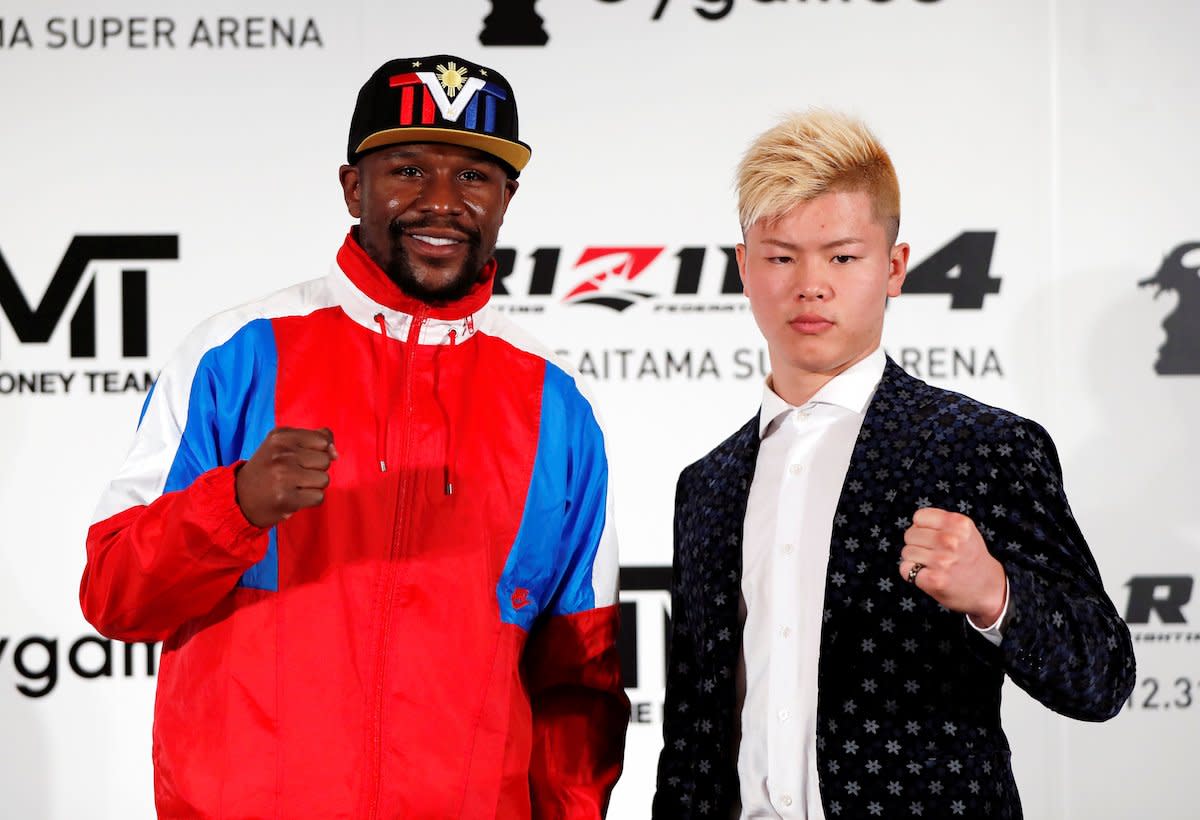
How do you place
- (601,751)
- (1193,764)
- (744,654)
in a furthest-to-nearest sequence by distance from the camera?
1. (1193,764)
2. (601,751)
3. (744,654)

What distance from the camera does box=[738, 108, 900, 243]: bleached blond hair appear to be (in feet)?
5.16

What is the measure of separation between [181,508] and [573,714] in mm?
652

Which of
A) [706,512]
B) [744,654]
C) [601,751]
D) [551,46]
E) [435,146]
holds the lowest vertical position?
[601,751]

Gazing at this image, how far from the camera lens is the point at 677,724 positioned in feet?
5.29

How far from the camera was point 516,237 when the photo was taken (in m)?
2.77

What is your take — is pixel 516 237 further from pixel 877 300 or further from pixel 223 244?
pixel 877 300

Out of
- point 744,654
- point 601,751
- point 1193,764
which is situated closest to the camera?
point 744,654

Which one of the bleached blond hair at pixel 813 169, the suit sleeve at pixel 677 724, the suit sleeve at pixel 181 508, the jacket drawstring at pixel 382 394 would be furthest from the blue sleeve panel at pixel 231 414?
the bleached blond hair at pixel 813 169

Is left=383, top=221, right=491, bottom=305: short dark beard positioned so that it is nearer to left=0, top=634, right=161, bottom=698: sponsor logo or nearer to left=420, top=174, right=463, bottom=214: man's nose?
left=420, top=174, right=463, bottom=214: man's nose

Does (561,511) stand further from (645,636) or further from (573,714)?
(645,636)

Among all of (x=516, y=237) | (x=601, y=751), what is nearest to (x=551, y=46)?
(x=516, y=237)

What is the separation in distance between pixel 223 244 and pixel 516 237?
674 millimetres

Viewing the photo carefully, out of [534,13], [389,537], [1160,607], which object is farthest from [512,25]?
[1160,607]

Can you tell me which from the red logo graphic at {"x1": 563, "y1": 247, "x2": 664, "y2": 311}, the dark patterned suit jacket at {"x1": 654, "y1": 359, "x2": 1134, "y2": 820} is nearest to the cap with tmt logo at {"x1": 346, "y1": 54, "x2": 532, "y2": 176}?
the dark patterned suit jacket at {"x1": 654, "y1": 359, "x2": 1134, "y2": 820}
